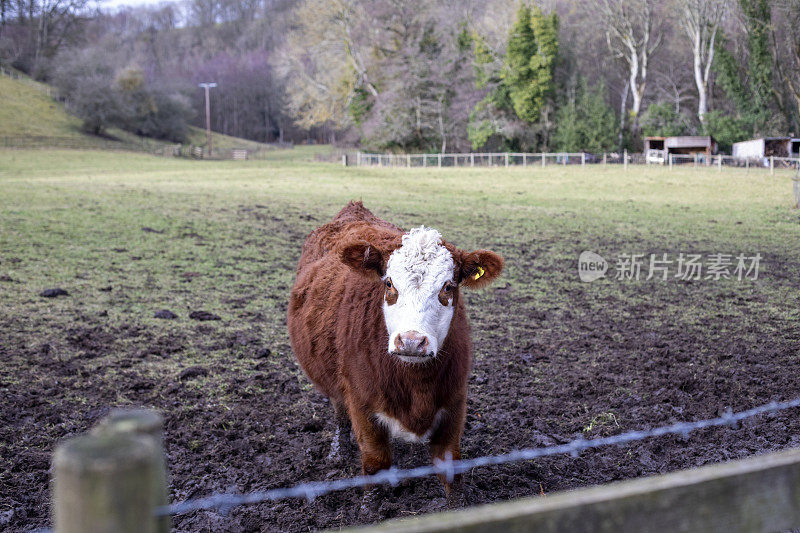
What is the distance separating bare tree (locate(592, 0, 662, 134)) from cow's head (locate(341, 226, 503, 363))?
1805 inches

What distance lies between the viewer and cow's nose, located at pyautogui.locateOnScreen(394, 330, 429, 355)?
3381mm

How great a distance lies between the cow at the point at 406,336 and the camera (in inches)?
148

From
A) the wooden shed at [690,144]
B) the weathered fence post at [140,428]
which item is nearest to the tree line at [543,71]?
the wooden shed at [690,144]

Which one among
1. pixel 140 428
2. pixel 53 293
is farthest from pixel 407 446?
pixel 53 293

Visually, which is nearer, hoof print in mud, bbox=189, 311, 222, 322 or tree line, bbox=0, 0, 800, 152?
hoof print in mud, bbox=189, 311, 222, 322

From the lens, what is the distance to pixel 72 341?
6.95 metres

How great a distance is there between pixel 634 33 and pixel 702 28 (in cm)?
690

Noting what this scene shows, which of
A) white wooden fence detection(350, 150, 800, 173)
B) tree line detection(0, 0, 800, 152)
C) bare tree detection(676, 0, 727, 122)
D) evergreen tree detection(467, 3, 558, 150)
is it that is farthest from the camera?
evergreen tree detection(467, 3, 558, 150)

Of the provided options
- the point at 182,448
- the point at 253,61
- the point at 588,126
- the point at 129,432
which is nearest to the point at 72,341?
the point at 182,448

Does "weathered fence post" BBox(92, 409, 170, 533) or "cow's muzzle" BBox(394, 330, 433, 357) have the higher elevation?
"weathered fence post" BBox(92, 409, 170, 533)

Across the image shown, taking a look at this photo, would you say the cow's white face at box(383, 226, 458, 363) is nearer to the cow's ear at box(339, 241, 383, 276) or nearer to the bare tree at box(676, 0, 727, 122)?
the cow's ear at box(339, 241, 383, 276)

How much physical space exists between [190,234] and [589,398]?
396 inches

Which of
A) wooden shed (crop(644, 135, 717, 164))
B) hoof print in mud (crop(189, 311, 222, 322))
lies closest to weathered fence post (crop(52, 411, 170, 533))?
hoof print in mud (crop(189, 311, 222, 322))

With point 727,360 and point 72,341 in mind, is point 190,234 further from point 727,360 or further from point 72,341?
point 727,360
